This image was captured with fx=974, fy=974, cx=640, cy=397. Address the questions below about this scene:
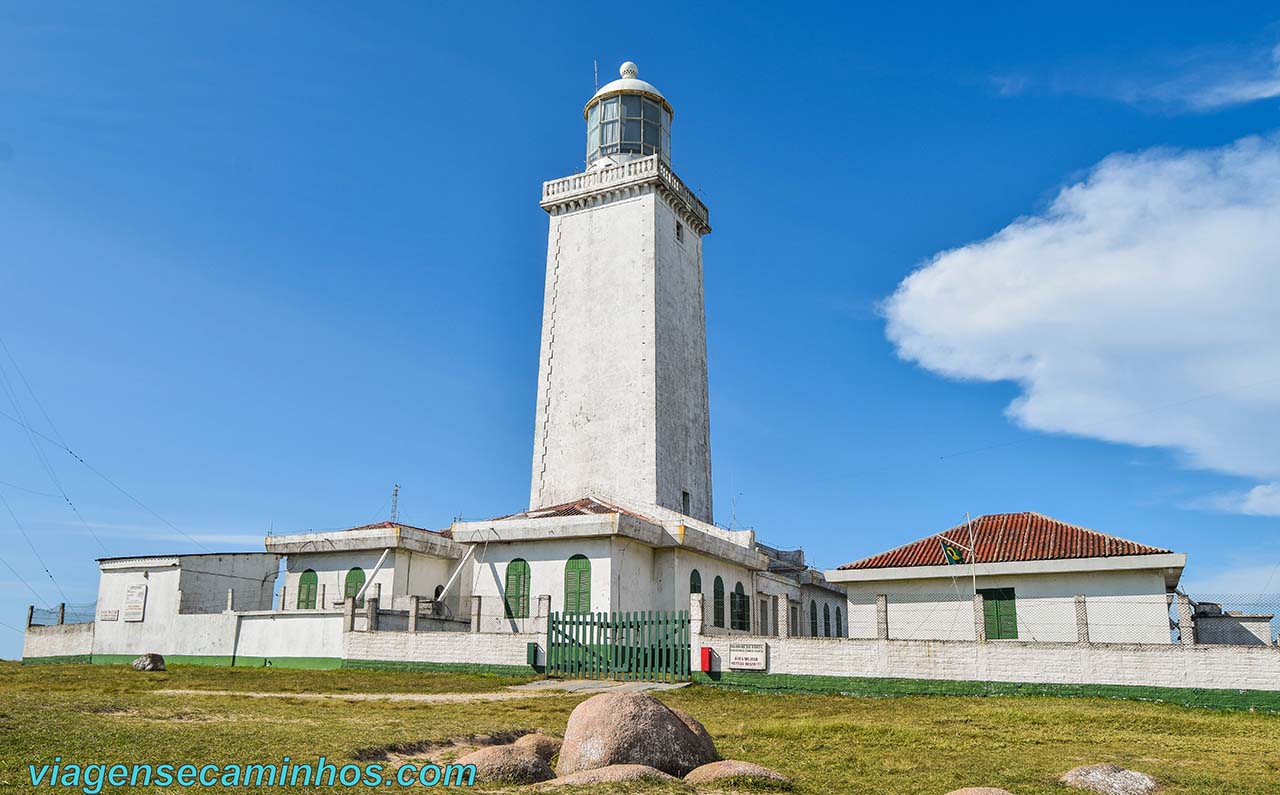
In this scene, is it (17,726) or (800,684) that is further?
(800,684)

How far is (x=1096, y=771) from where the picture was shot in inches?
393

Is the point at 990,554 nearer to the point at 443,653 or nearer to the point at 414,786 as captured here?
the point at 443,653

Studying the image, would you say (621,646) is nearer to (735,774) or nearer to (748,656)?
(748,656)

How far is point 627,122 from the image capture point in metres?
34.9

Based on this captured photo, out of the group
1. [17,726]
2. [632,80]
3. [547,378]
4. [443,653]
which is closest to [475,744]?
[17,726]

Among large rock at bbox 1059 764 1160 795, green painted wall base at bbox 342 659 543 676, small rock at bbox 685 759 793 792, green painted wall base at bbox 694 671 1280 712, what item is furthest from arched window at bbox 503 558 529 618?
large rock at bbox 1059 764 1160 795

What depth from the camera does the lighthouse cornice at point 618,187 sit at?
32.9m

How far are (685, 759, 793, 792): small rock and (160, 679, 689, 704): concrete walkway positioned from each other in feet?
21.5

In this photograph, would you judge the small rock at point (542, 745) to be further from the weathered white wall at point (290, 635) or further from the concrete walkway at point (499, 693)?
the weathered white wall at point (290, 635)

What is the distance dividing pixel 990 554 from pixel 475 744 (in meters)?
16.5

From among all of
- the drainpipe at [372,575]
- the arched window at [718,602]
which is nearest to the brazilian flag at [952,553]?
the arched window at [718,602]

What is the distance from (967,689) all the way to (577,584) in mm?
10235

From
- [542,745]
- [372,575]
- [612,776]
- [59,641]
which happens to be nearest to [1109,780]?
[612,776]

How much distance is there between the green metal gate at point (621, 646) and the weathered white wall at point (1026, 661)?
0.59m
